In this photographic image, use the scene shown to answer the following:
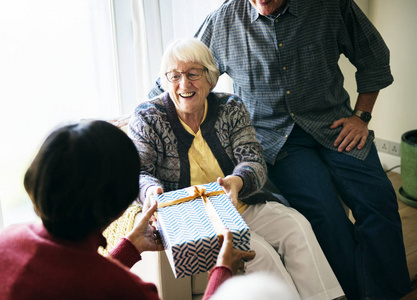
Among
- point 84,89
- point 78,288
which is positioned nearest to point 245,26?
point 84,89

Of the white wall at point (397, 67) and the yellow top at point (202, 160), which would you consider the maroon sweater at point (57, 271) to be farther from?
the white wall at point (397, 67)

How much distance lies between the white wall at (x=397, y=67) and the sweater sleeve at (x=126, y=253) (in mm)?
2445

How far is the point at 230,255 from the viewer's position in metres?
1.20

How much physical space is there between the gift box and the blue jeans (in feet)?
1.89

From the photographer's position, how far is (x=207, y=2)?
2.52 meters

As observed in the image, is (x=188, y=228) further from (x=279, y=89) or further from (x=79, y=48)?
(x=79, y=48)

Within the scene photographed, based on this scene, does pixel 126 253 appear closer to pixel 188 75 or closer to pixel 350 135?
pixel 188 75

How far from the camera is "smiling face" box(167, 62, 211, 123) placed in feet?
5.81

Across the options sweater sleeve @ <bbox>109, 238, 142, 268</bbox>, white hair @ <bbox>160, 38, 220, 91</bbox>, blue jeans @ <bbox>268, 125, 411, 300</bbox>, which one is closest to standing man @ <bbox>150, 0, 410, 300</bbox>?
blue jeans @ <bbox>268, 125, 411, 300</bbox>

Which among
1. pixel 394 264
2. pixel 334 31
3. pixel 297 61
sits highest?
pixel 334 31

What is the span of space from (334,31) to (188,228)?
1.23m

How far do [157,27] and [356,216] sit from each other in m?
1.42

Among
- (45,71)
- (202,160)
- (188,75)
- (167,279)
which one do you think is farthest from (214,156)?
(45,71)

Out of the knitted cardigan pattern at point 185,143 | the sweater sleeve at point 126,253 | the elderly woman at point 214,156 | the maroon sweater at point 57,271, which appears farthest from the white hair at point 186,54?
the maroon sweater at point 57,271
